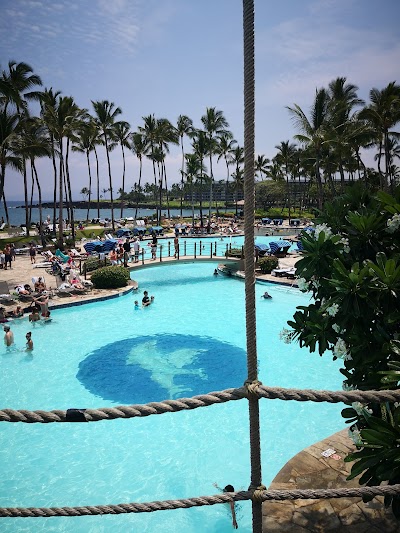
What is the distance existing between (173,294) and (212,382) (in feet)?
37.9

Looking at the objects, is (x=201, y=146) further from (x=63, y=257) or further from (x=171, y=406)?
(x=171, y=406)

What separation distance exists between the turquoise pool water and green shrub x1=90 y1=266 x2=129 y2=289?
317 cm

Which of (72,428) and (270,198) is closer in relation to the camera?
(72,428)

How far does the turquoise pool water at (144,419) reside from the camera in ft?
27.1

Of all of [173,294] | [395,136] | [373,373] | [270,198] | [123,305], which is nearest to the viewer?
[373,373]

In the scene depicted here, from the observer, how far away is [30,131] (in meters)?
34.9

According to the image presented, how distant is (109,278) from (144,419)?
1338cm

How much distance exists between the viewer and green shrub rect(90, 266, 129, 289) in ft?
75.8

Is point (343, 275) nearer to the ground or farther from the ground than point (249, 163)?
nearer to the ground

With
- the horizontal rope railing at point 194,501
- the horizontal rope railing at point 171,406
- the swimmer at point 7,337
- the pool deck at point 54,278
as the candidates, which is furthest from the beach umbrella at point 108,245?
the horizontal rope railing at point 171,406

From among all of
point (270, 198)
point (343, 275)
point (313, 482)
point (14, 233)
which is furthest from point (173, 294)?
point (270, 198)

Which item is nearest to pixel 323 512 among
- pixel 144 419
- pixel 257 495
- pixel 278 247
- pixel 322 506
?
pixel 322 506

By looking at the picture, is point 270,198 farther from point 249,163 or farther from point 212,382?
point 249,163

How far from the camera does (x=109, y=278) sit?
23.1 metres
